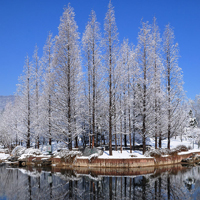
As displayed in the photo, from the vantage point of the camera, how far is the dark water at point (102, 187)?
11.3m

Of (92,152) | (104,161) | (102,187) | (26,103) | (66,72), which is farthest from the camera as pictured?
(26,103)

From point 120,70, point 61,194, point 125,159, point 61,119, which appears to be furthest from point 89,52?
point 61,194

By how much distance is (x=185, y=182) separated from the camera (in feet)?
47.6

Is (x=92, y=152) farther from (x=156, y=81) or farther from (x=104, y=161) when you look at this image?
(x=156, y=81)

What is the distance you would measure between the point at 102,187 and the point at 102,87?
13.7 m

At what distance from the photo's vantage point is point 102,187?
1288 centimetres

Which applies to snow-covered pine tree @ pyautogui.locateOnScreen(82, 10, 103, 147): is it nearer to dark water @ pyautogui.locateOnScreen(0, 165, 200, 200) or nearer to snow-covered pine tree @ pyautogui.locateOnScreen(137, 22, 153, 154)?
snow-covered pine tree @ pyautogui.locateOnScreen(137, 22, 153, 154)

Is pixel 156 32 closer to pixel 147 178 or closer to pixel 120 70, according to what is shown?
pixel 120 70

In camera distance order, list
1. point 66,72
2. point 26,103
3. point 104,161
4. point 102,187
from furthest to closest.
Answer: point 26,103 < point 66,72 < point 104,161 < point 102,187

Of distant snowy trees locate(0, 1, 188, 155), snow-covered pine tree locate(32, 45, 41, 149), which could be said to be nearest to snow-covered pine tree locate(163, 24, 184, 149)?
distant snowy trees locate(0, 1, 188, 155)

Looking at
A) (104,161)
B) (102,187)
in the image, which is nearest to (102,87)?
(104,161)

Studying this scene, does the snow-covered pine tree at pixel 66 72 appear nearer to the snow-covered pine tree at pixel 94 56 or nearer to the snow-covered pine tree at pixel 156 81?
the snow-covered pine tree at pixel 94 56

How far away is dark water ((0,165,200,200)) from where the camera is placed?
11273 millimetres

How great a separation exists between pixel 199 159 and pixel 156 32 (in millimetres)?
16576
